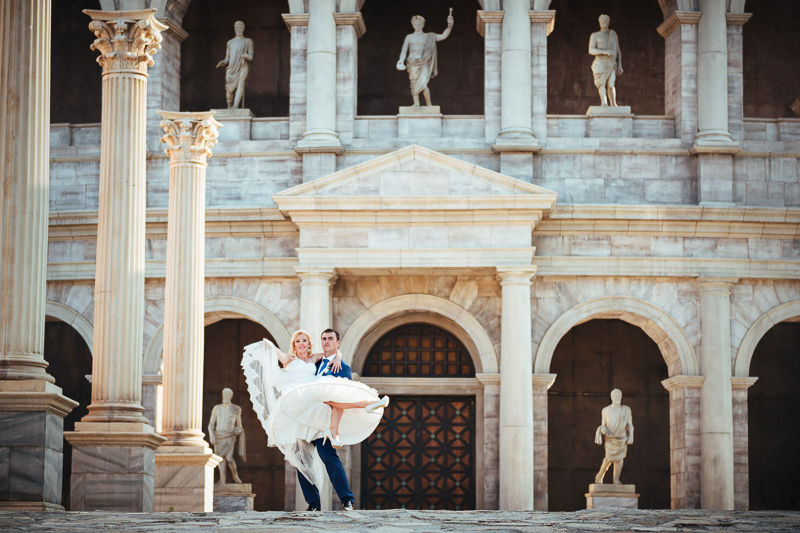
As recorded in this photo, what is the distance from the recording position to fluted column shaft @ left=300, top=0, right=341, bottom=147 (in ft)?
76.2

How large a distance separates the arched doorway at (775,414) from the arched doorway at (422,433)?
25.0ft

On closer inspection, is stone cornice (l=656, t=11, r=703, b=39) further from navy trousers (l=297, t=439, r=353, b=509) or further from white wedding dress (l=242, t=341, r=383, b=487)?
navy trousers (l=297, t=439, r=353, b=509)

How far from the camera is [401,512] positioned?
11.1m

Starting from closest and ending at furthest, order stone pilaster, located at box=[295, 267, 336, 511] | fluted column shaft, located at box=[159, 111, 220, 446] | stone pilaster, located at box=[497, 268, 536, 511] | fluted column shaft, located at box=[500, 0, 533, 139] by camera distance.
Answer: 1. fluted column shaft, located at box=[159, 111, 220, 446]
2. stone pilaster, located at box=[497, 268, 536, 511]
3. stone pilaster, located at box=[295, 267, 336, 511]
4. fluted column shaft, located at box=[500, 0, 533, 139]

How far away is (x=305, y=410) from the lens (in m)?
11.9

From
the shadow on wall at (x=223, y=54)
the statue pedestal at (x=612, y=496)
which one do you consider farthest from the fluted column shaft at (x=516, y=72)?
the statue pedestal at (x=612, y=496)

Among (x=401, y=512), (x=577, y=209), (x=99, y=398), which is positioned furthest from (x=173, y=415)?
(x=577, y=209)

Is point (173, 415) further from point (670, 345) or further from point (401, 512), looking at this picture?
point (670, 345)

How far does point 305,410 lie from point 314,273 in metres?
10.0

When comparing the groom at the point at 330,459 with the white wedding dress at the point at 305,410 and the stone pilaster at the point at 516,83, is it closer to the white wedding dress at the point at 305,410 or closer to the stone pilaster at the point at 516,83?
the white wedding dress at the point at 305,410

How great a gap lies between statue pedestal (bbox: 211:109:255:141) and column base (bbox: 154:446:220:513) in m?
9.06

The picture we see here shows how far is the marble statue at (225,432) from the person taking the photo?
2266 centimetres

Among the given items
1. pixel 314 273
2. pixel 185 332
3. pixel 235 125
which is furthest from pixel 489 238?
pixel 185 332

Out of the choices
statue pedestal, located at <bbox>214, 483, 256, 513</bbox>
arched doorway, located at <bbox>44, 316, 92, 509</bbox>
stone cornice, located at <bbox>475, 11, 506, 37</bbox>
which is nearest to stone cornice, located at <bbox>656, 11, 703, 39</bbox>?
stone cornice, located at <bbox>475, 11, 506, 37</bbox>
